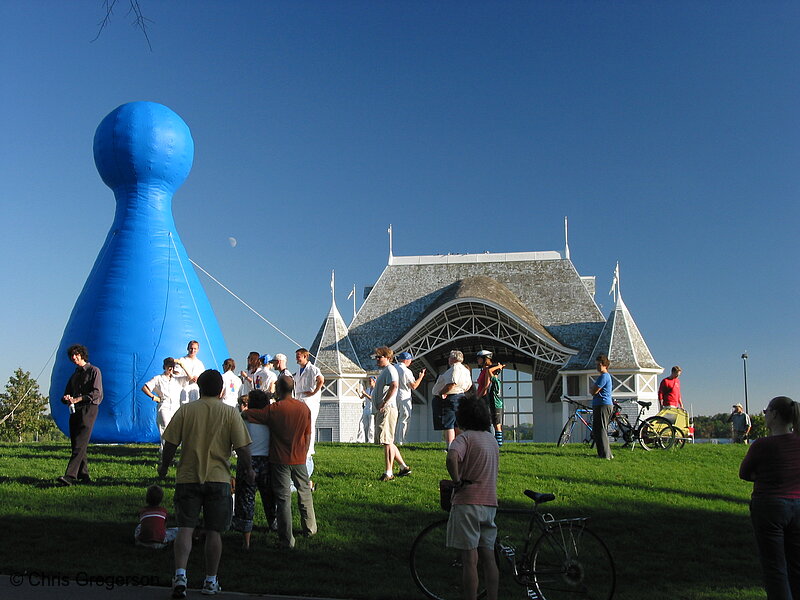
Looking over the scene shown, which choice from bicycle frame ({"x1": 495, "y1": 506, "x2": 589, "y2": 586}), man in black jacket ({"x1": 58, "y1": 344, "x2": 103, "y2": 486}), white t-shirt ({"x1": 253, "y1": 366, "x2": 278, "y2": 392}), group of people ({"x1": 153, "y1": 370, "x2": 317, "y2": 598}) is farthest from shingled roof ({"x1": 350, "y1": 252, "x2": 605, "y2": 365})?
group of people ({"x1": 153, "y1": 370, "x2": 317, "y2": 598})

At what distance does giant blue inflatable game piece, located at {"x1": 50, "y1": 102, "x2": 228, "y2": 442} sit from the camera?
16062 mm

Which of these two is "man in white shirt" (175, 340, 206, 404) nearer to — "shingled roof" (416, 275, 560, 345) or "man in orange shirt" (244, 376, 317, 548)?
"man in orange shirt" (244, 376, 317, 548)

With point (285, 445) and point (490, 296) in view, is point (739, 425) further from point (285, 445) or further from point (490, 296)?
point (285, 445)

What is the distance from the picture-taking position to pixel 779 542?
559 centimetres

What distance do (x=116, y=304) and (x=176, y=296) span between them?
1152mm

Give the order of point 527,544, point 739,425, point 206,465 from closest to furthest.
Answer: point 206,465 → point 527,544 → point 739,425

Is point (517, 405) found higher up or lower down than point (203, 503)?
higher up

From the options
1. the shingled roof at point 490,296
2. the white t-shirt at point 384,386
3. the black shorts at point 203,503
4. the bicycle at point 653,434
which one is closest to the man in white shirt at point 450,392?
the white t-shirt at point 384,386

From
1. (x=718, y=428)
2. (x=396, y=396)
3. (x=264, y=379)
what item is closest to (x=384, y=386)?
(x=396, y=396)

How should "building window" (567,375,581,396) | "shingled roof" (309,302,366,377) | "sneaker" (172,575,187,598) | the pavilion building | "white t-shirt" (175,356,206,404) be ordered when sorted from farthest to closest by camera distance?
"building window" (567,375,581,396) → "shingled roof" (309,302,366,377) → the pavilion building → "white t-shirt" (175,356,206,404) → "sneaker" (172,575,187,598)

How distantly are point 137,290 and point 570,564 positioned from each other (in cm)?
1245

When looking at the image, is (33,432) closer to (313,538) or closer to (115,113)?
(115,113)

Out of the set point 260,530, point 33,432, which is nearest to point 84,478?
point 260,530

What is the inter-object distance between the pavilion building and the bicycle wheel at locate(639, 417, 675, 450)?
1564 cm
